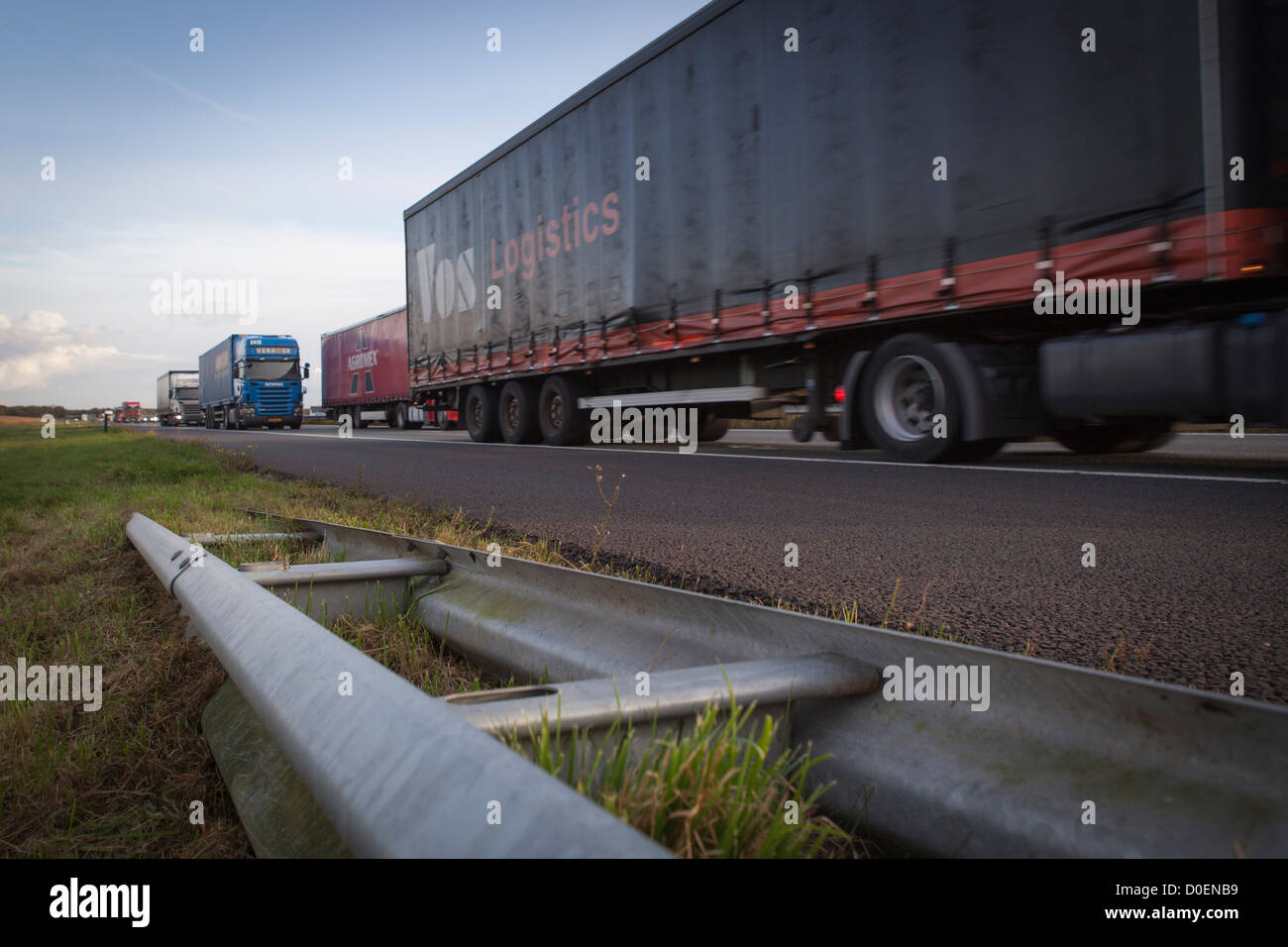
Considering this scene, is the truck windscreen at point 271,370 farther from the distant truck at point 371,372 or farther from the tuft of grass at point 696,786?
the tuft of grass at point 696,786

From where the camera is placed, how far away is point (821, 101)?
923 cm

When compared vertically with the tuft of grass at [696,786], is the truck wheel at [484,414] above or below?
above

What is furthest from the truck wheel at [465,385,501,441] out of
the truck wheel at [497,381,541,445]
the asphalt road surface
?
the asphalt road surface

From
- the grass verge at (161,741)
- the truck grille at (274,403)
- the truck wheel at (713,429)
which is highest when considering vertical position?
the truck grille at (274,403)

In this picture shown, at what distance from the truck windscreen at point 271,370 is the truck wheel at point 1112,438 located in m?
34.1

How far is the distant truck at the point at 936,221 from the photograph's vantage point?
21.1 feet

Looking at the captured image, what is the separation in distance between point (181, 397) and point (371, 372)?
102 feet

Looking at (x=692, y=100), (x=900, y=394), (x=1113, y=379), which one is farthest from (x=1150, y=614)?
(x=692, y=100)

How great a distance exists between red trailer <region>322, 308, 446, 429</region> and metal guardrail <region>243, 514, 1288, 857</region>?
28.5m

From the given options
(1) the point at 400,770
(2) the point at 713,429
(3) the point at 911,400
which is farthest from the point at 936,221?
(1) the point at 400,770

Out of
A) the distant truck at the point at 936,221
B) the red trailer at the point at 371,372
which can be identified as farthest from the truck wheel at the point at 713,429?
the red trailer at the point at 371,372

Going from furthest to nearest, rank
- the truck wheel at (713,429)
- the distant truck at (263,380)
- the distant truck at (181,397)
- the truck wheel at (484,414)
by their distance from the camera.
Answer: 1. the distant truck at (181,397)
2. the distant truck at (263,380)
3. the truck wheel at (484,414)
4. the truck wheel at (713,429)

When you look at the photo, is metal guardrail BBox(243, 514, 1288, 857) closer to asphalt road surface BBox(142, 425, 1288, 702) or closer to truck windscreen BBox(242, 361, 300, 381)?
asphalt road surface BBox(142, 425, 1288, 702)
